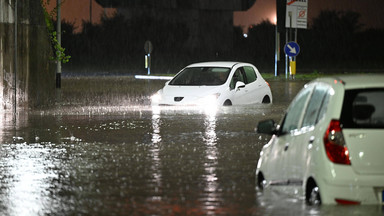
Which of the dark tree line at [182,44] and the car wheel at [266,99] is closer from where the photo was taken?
the car wheel at [266,99]

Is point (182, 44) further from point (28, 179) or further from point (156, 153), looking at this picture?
point (28, 179)

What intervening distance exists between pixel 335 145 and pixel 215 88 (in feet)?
55.8

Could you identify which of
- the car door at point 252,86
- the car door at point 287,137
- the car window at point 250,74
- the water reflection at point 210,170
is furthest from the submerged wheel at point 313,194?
the car window at point 250,74

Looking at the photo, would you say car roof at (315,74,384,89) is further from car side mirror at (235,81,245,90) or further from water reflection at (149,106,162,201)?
car side mirror at (235,81,245,90)

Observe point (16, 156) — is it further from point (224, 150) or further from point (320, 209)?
point (320, 209)

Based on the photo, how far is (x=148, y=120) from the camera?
2220 cm

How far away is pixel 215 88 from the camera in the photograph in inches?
1005

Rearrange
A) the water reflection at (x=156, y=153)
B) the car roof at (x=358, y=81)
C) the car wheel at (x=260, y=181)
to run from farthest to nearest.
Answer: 1. the water reflection at (x=156, y=153)
2. the car wheel at (x=260, y=181)
3. the car roof at (x=358, y=81)

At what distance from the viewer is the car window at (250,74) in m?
26.4

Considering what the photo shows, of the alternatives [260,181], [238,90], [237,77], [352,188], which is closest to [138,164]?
[260,181]

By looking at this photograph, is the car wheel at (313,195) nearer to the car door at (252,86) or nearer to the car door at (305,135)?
the car door at (305,135)

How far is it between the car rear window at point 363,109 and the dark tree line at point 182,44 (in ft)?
263

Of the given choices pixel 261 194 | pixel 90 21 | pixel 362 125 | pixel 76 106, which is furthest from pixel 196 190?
pixel 90 21

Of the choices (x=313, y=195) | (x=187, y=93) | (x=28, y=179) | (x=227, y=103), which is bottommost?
(x=28, y=179)
